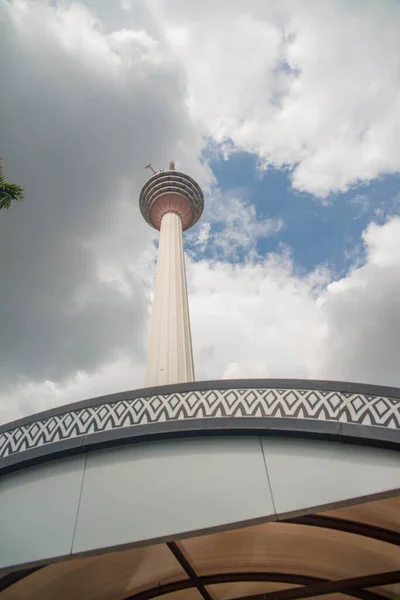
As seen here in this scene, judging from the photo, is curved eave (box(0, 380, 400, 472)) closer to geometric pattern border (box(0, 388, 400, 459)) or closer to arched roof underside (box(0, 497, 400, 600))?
geometric pattern border (box(0, 388, 400, 459))

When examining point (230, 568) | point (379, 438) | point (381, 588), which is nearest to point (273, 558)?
point (230, 568)

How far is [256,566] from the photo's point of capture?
18.4 ft

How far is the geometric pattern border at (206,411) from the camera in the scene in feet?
12.8

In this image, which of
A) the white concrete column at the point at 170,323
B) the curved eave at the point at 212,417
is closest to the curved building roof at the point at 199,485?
the curved eave at the point at 212,417

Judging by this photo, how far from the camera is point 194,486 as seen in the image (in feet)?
12.9

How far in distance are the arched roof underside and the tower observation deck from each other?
25.5 ft

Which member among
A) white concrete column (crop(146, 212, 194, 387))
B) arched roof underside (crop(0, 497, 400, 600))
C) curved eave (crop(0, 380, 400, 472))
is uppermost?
white concrete column (crop(146, 212, 194, 387))

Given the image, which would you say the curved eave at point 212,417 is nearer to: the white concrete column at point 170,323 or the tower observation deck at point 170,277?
the white concrete column at point 170,323

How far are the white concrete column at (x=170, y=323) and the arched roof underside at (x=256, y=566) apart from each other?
25.1 ft

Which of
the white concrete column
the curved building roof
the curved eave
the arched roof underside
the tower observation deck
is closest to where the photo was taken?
the curved building roof

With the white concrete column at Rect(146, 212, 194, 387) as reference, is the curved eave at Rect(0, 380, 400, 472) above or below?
below

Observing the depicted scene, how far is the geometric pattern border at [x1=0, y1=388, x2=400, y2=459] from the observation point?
391cm

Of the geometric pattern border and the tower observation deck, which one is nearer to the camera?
the geometric pattern border

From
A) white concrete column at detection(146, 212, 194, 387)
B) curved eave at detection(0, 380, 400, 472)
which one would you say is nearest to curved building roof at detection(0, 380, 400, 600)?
curved eave at detection(0, 380, 400, 472)
